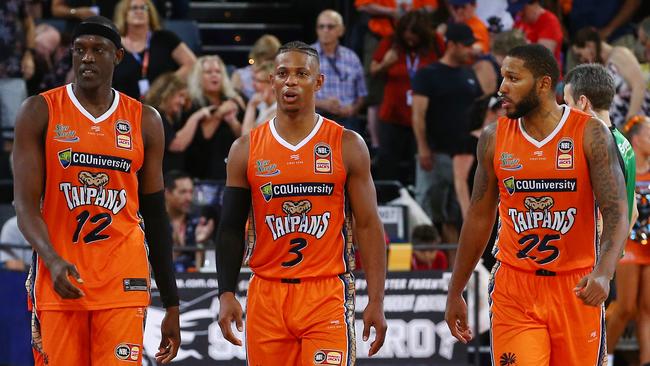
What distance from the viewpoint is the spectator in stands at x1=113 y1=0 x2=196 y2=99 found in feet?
41.2

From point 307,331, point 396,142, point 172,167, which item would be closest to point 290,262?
point 307,331

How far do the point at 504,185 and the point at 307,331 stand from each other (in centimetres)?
138

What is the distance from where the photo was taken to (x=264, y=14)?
55.7 feet

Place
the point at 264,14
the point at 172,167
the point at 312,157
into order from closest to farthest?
the point at 312,157 → the point at 172,167 → the point at 264,14

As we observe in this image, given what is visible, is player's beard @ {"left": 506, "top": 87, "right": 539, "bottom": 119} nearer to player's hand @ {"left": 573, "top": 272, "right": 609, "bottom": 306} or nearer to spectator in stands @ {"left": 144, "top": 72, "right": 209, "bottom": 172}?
player's hand @ {"left": 573, "top": 272, "right": 609, "bottom": 306}

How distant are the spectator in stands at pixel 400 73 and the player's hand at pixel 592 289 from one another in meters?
7.17

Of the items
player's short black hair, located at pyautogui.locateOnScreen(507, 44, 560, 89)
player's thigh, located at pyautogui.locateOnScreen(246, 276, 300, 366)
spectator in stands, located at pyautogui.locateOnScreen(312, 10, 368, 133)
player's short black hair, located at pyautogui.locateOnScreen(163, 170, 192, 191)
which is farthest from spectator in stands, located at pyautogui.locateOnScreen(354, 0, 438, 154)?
player's thigh, located at pyautogui.locateOnScreen(246, 276, 300, 366)

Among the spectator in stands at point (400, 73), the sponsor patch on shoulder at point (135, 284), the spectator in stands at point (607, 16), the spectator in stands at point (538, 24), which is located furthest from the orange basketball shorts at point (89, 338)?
the spectator in stands at point (607, 16)

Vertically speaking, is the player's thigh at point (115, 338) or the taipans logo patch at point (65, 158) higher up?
the taipans logo patch at point (65, 158)

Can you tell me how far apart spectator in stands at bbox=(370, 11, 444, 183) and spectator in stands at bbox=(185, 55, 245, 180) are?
1751 millimetres

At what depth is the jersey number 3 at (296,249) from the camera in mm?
6926

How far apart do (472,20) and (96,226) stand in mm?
8249

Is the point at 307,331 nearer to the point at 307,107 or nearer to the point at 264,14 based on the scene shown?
the point at 307,107

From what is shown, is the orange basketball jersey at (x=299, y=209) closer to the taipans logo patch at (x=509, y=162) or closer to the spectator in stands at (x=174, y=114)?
the taipans logo patch at (x=509, y=162)
